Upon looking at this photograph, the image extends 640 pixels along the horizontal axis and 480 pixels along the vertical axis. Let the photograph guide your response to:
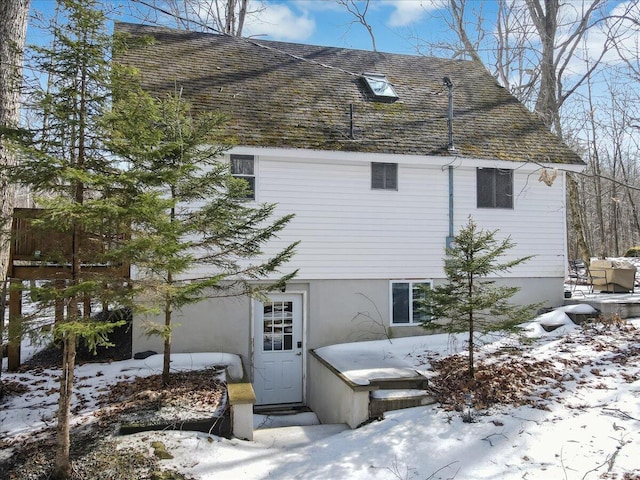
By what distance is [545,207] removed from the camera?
37.1 ft

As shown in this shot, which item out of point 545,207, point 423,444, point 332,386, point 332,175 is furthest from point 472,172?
point 423,444

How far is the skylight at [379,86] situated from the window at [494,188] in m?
3.28

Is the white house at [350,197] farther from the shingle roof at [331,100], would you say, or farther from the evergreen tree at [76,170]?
the evergreen tree at [76,170]

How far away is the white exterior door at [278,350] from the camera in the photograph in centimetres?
985

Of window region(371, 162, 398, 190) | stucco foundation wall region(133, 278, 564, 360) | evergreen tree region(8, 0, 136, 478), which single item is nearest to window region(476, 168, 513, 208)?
stucco foundation wall region(133, 278, 564, 360)

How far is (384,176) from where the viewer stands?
34.6 feet

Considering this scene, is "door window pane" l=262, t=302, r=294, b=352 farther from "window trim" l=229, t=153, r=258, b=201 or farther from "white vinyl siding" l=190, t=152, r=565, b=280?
"window trim" l=229, t=153, r=258, b=201

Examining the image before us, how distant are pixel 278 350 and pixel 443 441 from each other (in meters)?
4.99

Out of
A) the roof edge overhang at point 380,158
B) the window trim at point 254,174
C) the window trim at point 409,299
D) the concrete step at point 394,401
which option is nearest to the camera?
the concrete step at point 394,401

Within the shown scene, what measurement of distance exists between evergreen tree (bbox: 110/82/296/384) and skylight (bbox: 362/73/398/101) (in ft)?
16.6

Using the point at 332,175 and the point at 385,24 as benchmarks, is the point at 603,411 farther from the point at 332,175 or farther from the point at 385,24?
the point at 385,24

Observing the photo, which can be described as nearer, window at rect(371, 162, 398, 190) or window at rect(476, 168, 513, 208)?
window at rect(371, 162, 398, 190)

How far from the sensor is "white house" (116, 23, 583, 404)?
982 cm

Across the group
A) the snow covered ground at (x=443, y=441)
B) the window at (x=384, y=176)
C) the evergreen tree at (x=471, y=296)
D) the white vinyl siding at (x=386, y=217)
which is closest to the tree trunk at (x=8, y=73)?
the snow covered ground at (x=443, y=441)
